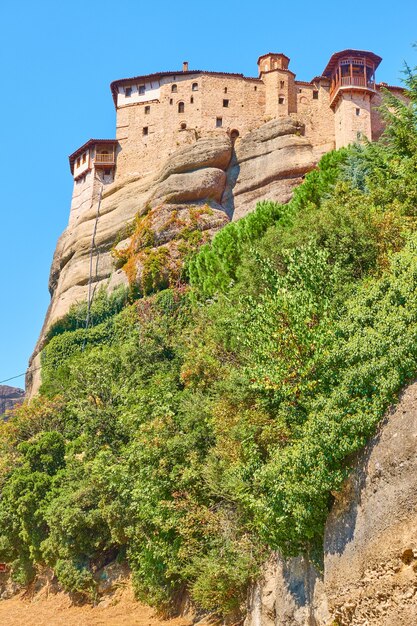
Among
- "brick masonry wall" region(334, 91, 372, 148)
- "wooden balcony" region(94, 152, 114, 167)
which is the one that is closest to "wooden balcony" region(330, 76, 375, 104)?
"brick masonry wall" region(334, 91, 372, 148)

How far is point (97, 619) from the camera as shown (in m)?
25.3

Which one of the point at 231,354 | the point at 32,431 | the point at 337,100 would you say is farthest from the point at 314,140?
the point at 231,354

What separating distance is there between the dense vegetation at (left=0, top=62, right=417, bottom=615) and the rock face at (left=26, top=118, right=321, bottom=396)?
12.5 metres

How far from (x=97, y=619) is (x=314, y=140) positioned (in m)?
40.0

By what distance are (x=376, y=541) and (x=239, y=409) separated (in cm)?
679

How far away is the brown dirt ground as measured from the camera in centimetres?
2392

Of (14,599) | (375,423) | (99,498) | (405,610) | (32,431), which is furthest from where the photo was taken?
(32,431)

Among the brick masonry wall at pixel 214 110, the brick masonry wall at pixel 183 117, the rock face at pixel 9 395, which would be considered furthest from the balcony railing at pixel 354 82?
the rock face at pixel 9 395

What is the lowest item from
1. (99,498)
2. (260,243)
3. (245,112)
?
(99,498)

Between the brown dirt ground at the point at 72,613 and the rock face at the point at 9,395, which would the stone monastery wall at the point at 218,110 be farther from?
the rock face at the point at 9,395

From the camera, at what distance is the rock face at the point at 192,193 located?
5100cm

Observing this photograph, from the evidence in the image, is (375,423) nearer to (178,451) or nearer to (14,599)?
(178,451)

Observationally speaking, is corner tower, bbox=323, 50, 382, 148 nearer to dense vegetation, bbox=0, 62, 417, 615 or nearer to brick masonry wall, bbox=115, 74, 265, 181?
brick masonry wall, bbox=115, 74, 265, 181

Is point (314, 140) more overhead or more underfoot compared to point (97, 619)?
more overhead
